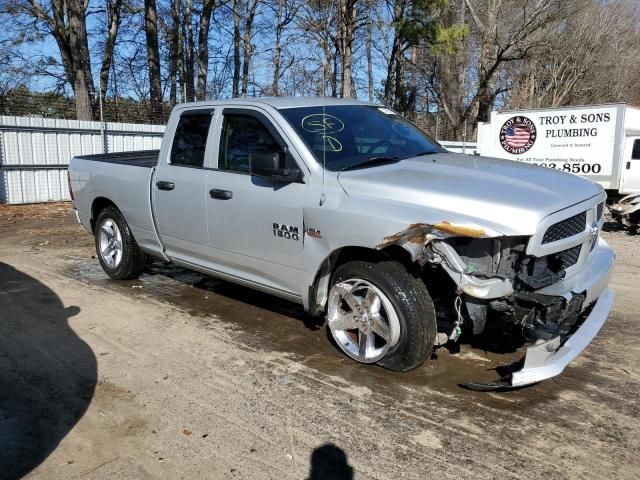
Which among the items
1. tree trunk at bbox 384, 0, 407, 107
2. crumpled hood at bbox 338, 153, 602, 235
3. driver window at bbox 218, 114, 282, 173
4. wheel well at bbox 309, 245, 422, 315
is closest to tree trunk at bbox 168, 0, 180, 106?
tree trunk at bbox 384, 0, 407, 107

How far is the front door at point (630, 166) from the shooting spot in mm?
12125

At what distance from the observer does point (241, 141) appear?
478 centimetres

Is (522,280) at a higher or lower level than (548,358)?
higher

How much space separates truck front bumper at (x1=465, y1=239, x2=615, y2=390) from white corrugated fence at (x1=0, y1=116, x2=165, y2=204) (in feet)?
40.7

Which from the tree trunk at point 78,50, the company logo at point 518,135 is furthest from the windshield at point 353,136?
the tree trunk at point 78,50

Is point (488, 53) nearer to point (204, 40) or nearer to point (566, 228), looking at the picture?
point (204, 40)

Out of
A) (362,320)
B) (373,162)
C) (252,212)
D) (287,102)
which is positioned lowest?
(362,320)

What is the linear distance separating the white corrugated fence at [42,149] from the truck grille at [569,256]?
12.5 meters

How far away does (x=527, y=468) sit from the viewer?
114 inches

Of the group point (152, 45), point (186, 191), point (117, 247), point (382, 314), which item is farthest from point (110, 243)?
point (152, 45)

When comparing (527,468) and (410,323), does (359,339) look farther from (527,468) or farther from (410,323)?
(527,468)

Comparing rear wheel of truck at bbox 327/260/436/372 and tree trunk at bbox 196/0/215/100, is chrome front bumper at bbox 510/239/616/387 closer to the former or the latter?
rear wheel of truck at bbox 327/260/436/372

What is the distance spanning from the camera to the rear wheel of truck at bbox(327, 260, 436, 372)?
3666mm

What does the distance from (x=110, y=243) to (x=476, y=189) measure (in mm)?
4584
